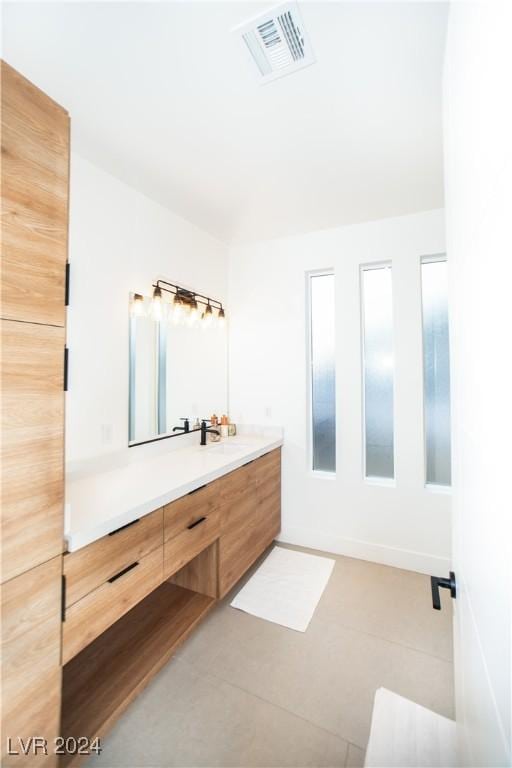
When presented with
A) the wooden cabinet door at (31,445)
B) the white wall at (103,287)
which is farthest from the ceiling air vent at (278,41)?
the wooden cabinet door at (31,445)

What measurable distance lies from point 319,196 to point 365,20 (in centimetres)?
112

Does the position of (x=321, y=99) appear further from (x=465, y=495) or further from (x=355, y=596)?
(x=355, y=596)

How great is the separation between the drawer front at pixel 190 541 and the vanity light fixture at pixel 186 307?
4.46ft

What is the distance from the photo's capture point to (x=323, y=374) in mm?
2857

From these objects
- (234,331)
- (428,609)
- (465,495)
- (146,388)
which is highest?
(234,331)

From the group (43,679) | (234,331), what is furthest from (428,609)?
(234,331)

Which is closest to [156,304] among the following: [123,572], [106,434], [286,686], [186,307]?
[186,307]

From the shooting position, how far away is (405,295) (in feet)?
8.23

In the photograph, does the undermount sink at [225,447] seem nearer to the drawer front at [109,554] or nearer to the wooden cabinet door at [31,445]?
the drawer front at [109,554]

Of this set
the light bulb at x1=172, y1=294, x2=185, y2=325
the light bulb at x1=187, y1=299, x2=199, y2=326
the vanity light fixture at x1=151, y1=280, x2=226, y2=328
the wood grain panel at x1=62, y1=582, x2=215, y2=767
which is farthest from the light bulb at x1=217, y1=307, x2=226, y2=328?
the wood grain panel at x1=62, y1=582, x2=215, y2=767

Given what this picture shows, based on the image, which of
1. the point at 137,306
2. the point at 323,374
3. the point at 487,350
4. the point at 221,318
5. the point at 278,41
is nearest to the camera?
the point at 487,350

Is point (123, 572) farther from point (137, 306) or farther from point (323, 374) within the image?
point (323, 374)

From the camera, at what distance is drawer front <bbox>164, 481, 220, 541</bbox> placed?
5.15 feet

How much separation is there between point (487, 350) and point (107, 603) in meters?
1.48
